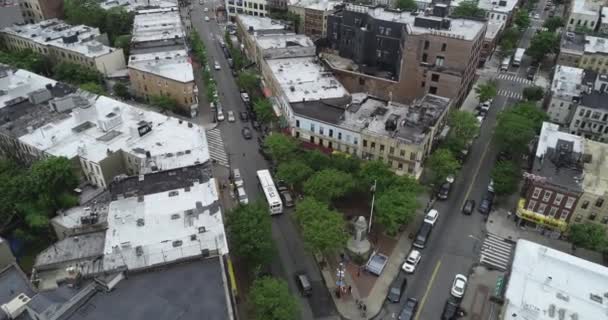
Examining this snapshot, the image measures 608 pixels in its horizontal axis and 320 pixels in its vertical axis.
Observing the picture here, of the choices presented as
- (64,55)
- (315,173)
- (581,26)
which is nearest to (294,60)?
(315,173)

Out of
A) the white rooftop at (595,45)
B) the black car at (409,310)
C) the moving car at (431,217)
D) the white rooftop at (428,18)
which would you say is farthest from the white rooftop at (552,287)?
the white rooftop at (595,45)

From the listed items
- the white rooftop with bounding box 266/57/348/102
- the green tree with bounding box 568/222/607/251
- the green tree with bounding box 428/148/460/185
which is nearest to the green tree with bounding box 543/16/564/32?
the white rooftop with bounding box 266/57/348/102

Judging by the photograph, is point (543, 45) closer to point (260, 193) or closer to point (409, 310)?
point (260, 193)

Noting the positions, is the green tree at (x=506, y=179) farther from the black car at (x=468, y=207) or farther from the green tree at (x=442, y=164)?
the green tree at (x=442, y=164)

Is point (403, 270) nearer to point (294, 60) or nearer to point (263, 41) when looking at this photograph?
point (294, 60)

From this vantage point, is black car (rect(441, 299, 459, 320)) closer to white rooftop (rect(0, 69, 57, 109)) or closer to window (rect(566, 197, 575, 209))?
window (rect(566, 197, 575, 209))
